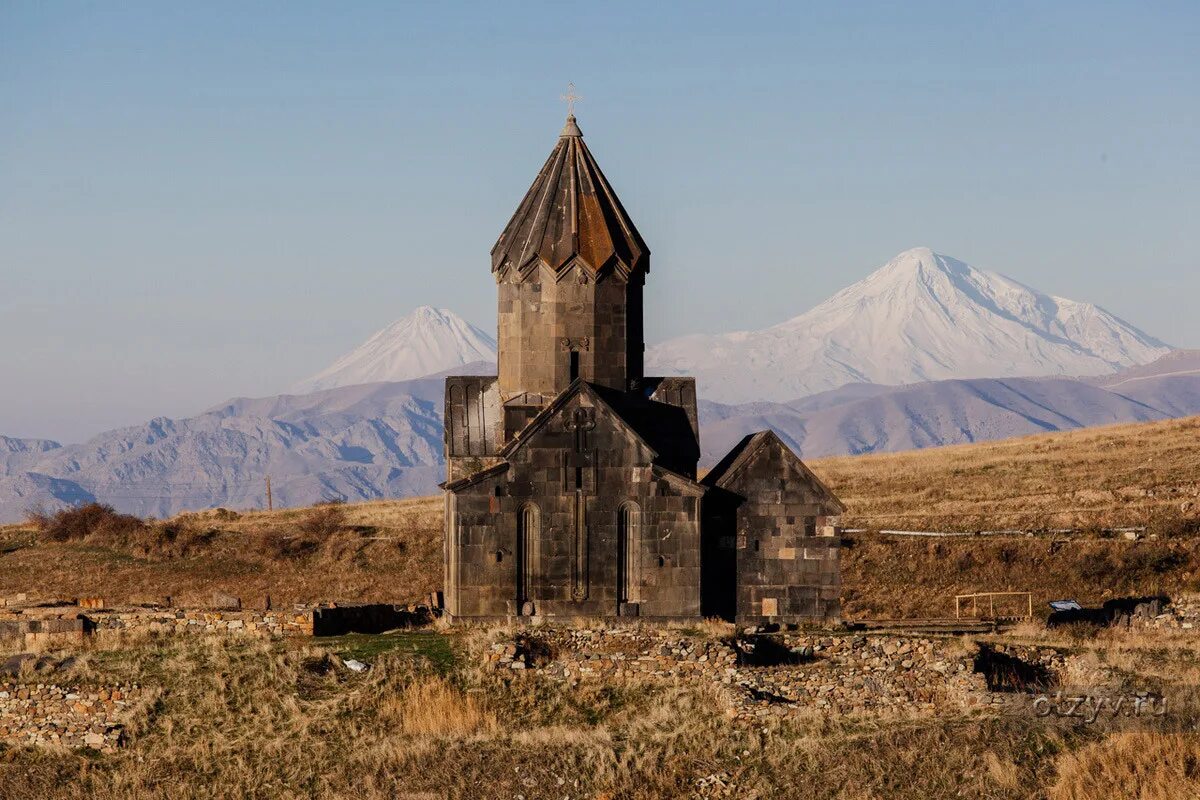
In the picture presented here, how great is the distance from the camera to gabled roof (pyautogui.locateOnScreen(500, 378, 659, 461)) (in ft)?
103

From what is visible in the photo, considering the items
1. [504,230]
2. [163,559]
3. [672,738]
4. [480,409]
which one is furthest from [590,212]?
[163,559]

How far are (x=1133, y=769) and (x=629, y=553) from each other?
12.4 m

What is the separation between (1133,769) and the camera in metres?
20.9

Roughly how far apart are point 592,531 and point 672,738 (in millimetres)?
8624

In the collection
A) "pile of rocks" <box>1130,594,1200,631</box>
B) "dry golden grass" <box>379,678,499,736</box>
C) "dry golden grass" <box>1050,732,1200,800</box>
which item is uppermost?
"pile of rocks" <box>1130,594,1200,631</box>

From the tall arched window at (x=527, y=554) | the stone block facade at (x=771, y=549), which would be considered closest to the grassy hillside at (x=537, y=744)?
the tall arched window at (x=527, y=554)

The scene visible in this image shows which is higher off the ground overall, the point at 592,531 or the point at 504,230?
the point at 504,230

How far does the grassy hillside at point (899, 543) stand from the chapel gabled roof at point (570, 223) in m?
11.4

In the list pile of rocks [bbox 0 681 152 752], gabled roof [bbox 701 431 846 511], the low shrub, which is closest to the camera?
pile of rocks [bbox 0 681 152 752]

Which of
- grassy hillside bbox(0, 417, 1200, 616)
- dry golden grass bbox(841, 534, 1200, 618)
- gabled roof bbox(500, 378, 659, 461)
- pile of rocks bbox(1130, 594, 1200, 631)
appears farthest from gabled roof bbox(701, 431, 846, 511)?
grassy hillside bbox(0, 417, 1200, 616)

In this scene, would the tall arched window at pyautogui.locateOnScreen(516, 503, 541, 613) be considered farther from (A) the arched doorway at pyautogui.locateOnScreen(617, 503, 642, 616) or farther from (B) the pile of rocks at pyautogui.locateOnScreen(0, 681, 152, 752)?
(B) the pile of rocks at pyautogui.locateOnScreen(0, 681, 152, 752)

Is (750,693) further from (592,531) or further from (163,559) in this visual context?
(163,559)

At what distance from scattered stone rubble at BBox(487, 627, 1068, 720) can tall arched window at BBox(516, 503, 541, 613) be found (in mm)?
2585

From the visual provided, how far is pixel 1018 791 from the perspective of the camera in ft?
68.4
